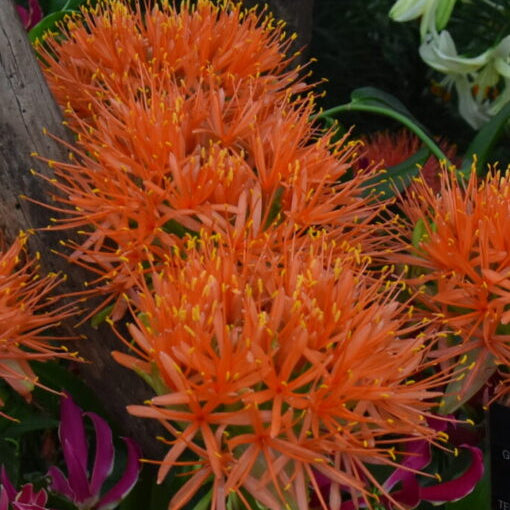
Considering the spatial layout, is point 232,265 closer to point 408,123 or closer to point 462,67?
point 408,123

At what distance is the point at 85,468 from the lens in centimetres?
58

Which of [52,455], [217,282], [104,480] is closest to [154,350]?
[217,282]

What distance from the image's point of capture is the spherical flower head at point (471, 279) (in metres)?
0.54

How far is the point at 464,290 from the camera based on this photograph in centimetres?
55

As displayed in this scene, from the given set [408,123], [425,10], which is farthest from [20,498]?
[425,10]

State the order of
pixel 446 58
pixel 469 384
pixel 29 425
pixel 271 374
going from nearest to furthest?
pixel 271 374 < pixel 469 384 < pixel 29 425 < pixel 446 58

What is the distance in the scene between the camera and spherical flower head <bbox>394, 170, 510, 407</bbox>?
535 millimetres

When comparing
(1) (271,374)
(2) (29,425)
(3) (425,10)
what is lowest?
(2) (29,425)

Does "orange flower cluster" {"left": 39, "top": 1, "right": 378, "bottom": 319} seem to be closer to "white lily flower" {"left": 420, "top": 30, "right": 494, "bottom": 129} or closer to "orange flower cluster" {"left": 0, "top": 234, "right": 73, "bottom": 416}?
"orange flower cluster" {"left": 0, "top": 234, "right": 73, "bottom": 416}

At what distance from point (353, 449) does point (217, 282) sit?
0.40ft

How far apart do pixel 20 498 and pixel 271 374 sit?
22 centimetres

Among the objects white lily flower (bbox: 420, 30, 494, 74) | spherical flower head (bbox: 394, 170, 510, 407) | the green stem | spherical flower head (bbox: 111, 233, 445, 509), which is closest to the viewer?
spherical flower head (bbox: 111, 233, 445, 509)

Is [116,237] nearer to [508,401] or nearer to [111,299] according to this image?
[111,299]

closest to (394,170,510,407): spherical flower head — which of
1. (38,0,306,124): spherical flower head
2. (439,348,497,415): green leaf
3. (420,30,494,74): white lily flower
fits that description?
(439,348,497,415): green leaf
